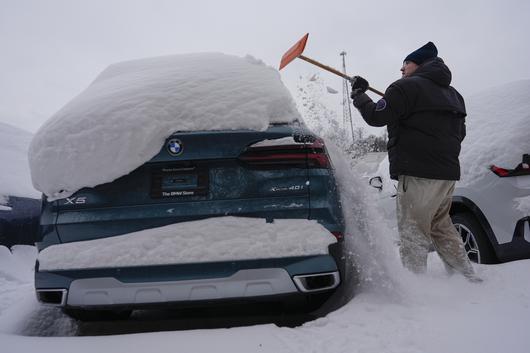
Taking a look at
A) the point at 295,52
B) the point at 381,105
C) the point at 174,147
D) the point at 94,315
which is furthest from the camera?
the point at 295,52

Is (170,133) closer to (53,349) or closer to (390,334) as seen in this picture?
(53,349)

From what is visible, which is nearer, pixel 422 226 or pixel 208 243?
pixel 208 243

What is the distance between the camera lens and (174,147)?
207 centimetres

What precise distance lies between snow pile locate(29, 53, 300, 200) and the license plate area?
12cm

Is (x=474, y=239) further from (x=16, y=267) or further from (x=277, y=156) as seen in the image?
(x=16, y=267)

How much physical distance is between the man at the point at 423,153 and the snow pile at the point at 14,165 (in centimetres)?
320

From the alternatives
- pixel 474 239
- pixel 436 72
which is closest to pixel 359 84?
pixel 436 72

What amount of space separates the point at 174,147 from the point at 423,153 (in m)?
1.75

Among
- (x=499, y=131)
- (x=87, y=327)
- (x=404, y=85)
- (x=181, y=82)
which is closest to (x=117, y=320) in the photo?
(x=87, y=327)

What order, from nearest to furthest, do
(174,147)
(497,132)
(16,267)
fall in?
(174,147) → (497,132) → (16,267)

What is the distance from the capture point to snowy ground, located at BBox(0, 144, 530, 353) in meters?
1.66

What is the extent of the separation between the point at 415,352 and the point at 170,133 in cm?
153

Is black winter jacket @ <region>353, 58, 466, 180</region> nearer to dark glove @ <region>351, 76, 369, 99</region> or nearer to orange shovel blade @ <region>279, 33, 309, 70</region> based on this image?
dark glove @ <region>351, 76, 369, 99</region>

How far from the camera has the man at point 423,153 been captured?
9.04 feet
